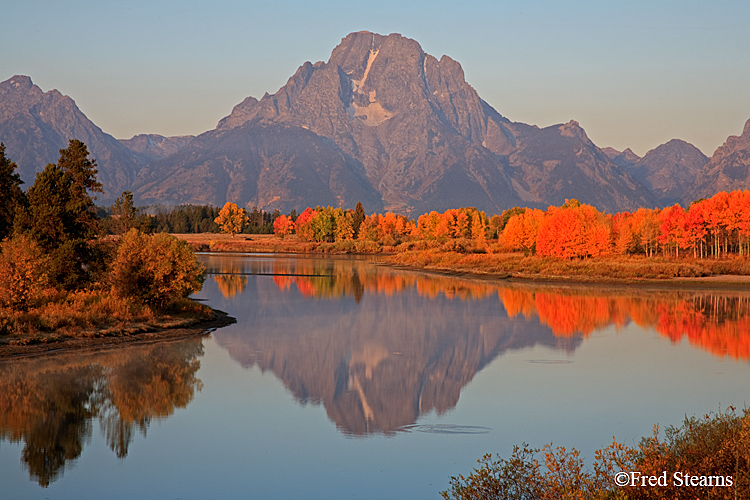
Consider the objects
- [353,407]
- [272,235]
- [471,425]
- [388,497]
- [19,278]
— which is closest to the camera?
[388,497]

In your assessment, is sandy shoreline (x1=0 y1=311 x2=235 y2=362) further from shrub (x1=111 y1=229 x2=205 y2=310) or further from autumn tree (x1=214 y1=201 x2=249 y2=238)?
autumn tree (x1=214 y1=201 x2=249 y2=238)

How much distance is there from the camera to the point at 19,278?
29.4m

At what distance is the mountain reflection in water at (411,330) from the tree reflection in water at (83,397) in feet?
12.2

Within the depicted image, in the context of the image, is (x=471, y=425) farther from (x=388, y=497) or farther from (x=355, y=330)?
(x=355, y=330)

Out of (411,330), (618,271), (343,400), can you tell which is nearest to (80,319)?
(343,400)

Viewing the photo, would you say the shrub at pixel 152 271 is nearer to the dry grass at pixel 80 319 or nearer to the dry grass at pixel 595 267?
the dry grass at pixel 80 319

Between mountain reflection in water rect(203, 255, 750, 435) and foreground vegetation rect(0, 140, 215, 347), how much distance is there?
4.02 m

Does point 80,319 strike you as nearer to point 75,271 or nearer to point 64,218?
point 75,271

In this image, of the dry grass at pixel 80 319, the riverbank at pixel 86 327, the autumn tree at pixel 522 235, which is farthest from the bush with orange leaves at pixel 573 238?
the dry grass at pixel 80 319

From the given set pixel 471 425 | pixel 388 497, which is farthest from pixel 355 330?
pixel 388 497

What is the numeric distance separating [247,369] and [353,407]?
6729 mm

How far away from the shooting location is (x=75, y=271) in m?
36.5

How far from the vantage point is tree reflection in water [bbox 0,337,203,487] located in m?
16.0

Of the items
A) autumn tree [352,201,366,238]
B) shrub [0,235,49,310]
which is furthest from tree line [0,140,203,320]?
autumn tree [352,201,366,238]
